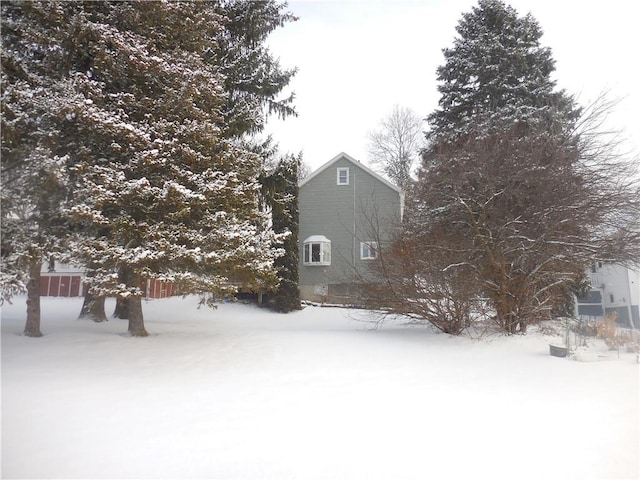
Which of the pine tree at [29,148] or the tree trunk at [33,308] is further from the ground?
the pine tree at [29,148]

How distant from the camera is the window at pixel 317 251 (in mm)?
20891

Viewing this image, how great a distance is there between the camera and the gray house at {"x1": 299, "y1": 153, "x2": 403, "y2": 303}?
68.8ft

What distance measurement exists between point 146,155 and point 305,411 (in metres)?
4.53

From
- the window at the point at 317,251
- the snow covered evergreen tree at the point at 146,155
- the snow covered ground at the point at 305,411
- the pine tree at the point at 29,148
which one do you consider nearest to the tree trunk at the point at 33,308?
the snow covered ground at the point at 305,411

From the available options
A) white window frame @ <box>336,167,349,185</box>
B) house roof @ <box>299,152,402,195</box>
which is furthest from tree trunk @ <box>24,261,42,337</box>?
white window frame @ <box>336,167,349,185</box>

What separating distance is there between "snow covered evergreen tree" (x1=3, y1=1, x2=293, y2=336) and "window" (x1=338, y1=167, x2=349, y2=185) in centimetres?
1386

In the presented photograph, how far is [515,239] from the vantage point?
9.38m

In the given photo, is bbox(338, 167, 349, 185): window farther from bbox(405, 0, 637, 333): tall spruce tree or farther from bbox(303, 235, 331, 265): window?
bbox(405, 0, 637, 333): tall spruce tree

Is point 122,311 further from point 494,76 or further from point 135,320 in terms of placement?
point 494,76

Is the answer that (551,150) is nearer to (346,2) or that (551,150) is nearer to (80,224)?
(346,2)

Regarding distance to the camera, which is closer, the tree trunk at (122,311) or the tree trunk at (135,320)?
the tree trunk at (135,320)

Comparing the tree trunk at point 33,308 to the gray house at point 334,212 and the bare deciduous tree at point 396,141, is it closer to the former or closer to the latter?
the gray house at point 334,212

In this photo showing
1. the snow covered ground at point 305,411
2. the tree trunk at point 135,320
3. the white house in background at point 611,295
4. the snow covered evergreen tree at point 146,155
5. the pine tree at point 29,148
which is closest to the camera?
the snow covered ground at point 305,411

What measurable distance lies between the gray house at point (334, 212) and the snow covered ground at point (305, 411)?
13.2 metres
